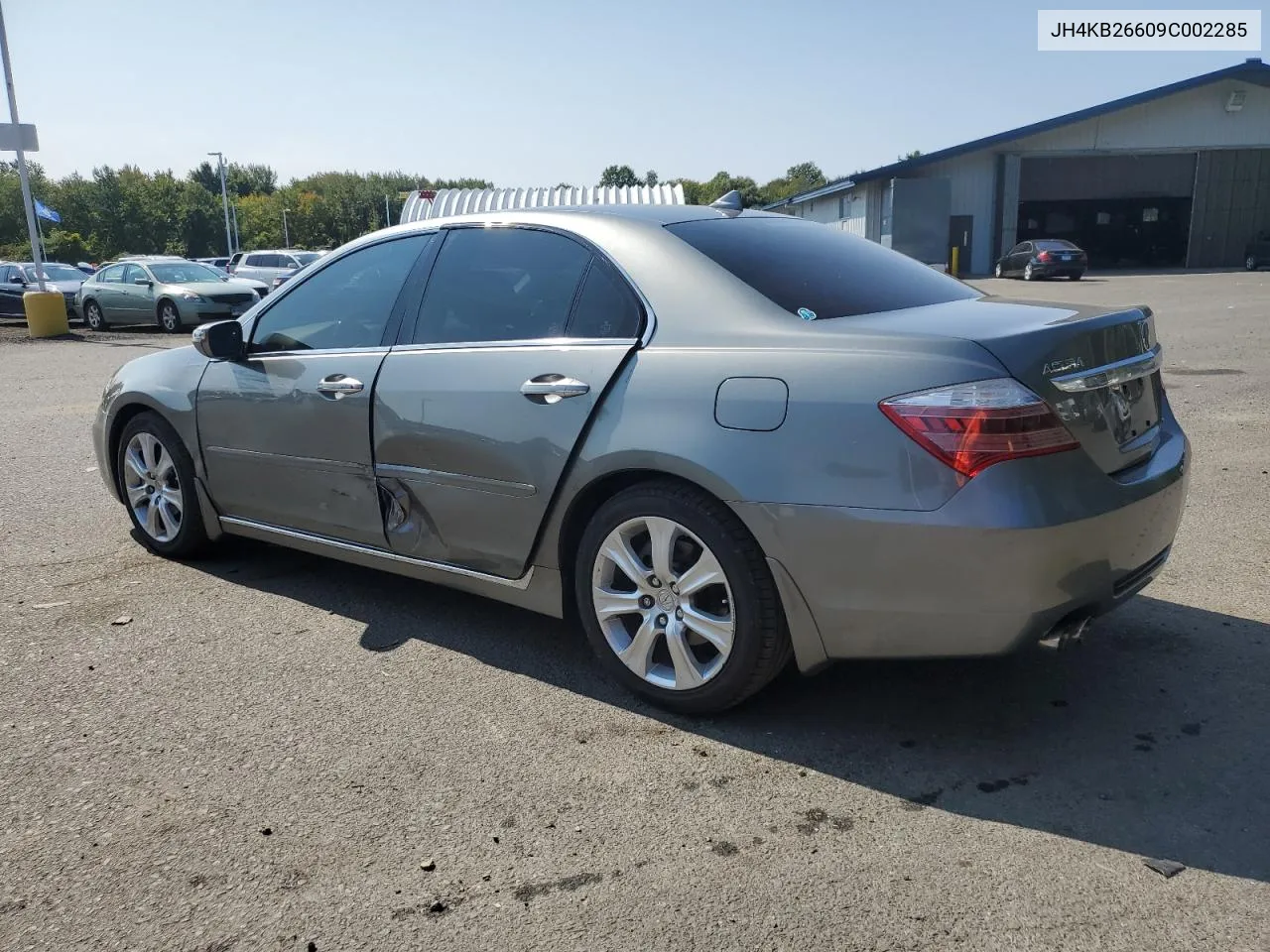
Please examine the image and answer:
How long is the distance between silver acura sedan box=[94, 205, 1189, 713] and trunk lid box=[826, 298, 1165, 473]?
0.01m

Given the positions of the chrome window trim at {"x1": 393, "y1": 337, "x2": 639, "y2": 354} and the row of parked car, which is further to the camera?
the row of parked car

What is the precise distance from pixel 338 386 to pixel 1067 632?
9.15 feet

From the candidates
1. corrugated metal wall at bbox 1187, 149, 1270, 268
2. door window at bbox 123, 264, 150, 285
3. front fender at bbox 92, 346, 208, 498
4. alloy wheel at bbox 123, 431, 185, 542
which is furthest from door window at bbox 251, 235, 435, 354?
corrugated metal wall at bbox 1187, 149, 1270, 268

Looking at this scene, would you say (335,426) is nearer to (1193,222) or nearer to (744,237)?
(744,237)

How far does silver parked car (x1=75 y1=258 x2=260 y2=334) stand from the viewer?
2134cm

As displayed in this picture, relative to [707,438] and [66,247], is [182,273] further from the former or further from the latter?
[66,247]

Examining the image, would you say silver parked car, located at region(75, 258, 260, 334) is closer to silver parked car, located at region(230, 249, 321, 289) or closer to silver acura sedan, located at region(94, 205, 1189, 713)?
silver parked car, located at region(230, 249, 321, 289)

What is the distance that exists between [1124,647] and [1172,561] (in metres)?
1.21

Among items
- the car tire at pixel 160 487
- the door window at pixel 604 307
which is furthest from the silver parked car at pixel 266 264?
the door window at pixel 604 307

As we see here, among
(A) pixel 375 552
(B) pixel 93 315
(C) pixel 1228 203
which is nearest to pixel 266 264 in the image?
(B) pixel 93 315

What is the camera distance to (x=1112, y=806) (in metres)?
2.79

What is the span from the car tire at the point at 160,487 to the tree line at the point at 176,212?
6502 cm

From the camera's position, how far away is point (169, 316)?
21688 millimetres

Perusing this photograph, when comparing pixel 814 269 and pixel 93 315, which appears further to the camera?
pixel 93 315
